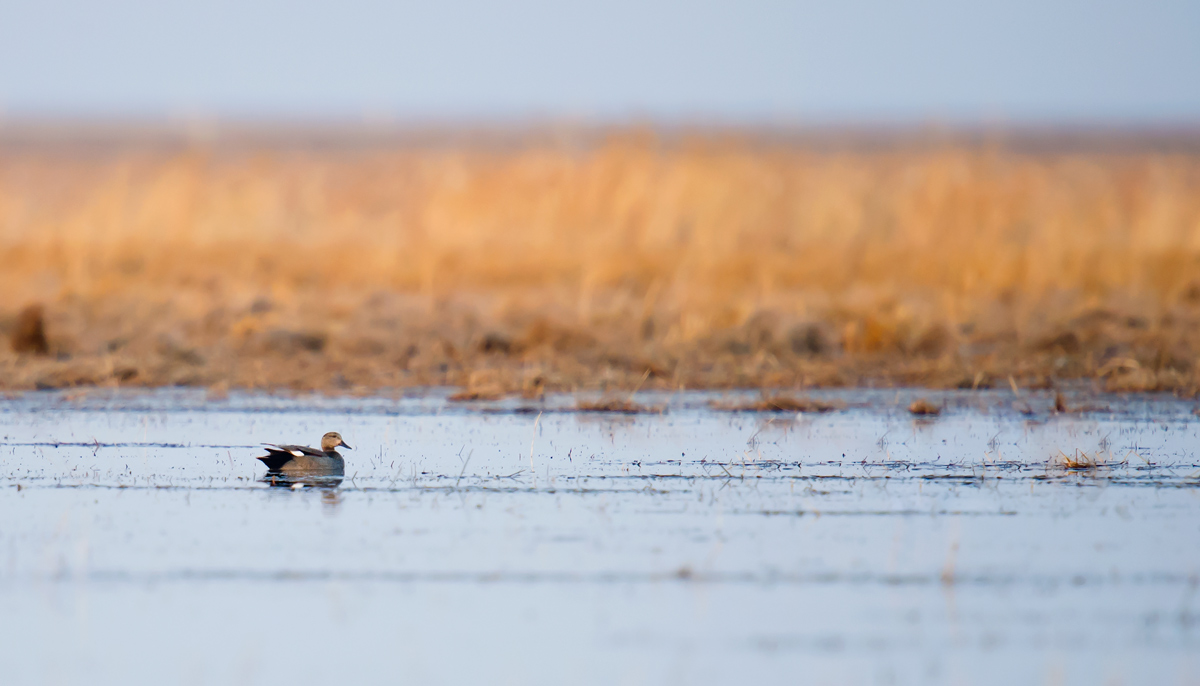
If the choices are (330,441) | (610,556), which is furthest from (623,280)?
(610,556)

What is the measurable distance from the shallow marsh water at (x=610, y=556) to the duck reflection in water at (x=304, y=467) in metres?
0.07

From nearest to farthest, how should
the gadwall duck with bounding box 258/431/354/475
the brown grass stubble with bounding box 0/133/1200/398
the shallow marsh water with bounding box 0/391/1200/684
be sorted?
the shallow marsh water with bounding box 0/391/1200/684 < the gadwall duck with bounding box 258/431/354/475 < the brown grass stubble with bounding box 0/133/1200/398

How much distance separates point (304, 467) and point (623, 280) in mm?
12350

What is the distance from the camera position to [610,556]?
27.0 ft

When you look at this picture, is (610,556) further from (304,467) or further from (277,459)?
(277,459)

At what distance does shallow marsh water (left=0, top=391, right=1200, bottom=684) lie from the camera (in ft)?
21.5

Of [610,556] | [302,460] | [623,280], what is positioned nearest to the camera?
[610,556]

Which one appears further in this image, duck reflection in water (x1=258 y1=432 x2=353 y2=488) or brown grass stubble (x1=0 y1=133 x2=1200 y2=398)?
brown grass stubble (x1=0 y1=133 x2=1200 y2=398)

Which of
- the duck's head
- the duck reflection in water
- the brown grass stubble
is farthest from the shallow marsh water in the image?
the brown grass stubble

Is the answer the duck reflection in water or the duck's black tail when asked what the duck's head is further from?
the duck's black tail

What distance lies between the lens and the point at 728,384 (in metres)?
16.0

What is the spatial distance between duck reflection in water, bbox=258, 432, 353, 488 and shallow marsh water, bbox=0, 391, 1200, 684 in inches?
2.8

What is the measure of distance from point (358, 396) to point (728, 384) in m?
3.49

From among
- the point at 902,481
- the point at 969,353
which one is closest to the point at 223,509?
the point at 902,481
